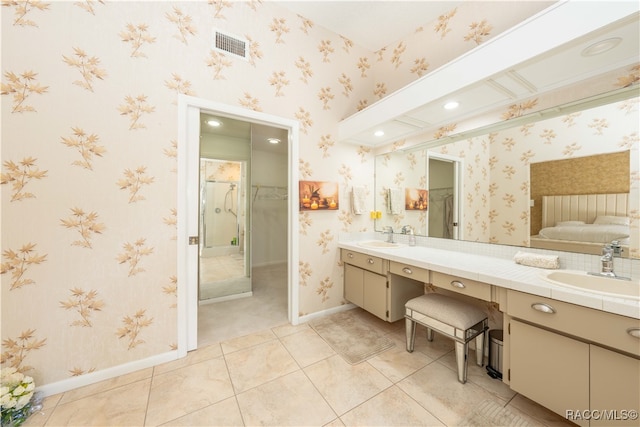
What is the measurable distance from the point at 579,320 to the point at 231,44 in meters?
2.89

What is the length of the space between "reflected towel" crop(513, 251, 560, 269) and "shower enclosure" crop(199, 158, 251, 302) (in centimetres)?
291

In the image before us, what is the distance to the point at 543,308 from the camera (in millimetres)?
1132

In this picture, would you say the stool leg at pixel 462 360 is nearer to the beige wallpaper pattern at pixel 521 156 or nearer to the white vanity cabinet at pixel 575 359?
the white vanity cabinet at pixel 575 359

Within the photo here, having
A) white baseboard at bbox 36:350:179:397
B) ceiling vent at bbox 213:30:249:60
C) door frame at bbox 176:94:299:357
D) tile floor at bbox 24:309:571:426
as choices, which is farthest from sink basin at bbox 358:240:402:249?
ceiling vent at bbox 213:30:249:60

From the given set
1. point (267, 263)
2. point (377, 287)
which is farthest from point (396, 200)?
point (267, 263)

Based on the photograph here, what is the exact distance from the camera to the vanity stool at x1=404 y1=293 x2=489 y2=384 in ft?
5.00

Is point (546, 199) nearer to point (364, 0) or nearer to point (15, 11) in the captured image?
point (364, 0)

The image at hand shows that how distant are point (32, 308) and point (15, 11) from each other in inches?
68.9

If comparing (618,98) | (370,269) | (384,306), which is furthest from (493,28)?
(384,306)

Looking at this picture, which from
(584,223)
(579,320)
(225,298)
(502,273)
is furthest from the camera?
(225,298)

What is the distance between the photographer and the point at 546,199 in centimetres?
167

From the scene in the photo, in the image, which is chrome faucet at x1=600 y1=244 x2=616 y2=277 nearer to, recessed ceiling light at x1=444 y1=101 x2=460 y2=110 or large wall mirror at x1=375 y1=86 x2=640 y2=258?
large wall mirror at x1=375 y1=86 x2=640 y2=258

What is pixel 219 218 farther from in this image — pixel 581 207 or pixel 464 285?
pixel 581 207

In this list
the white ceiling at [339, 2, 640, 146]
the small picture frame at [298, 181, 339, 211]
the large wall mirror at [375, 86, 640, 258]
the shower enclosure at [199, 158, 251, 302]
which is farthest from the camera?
the shower enclosure at [199, 158, 251, 302]
